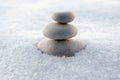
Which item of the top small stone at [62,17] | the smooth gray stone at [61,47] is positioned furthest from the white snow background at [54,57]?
the top small stone at [62,17]

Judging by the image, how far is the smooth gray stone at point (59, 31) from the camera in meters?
1.57

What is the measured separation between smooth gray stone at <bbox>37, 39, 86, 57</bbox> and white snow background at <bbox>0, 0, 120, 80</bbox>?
38 millimetres

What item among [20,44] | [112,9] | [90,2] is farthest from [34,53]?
[90,2]

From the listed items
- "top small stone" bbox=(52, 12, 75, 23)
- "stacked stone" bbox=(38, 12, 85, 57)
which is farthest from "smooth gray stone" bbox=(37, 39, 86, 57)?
"top small stone" bbox=(52, 12, 75, 23)

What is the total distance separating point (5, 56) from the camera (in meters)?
1.61

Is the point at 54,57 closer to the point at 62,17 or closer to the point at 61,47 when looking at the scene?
the point at 61,47

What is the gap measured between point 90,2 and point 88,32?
106 cm

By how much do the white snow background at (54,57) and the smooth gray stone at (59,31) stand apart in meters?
0.13

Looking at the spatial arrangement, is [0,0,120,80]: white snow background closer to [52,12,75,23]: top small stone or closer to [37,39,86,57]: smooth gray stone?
[37,39,86,57]: smooth gray stone

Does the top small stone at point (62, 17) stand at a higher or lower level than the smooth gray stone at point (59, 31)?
higher

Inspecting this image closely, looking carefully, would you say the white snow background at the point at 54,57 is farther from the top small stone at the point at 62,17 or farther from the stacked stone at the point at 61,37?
the top small stone at the point at 62,17

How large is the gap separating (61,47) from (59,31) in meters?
0.11

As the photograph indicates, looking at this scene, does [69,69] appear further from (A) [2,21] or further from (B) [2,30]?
(A) [2,21]

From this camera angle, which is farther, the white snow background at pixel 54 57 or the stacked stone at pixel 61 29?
the stacked stone at pixel 61 29
